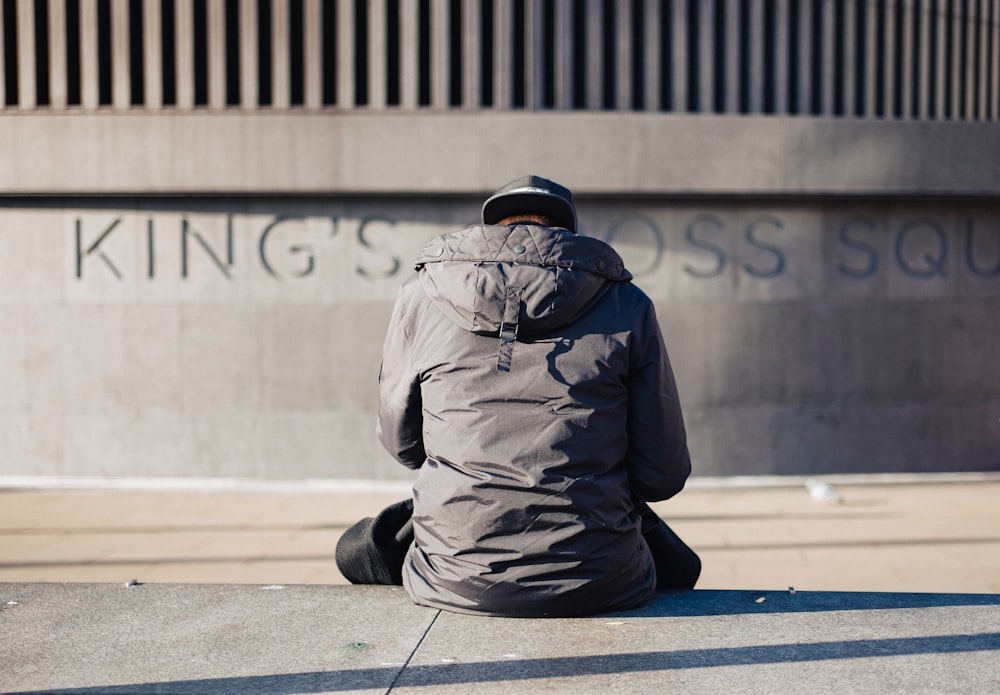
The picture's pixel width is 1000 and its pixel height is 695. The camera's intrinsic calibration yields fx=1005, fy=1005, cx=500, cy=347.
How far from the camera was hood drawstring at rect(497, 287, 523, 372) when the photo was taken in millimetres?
2812

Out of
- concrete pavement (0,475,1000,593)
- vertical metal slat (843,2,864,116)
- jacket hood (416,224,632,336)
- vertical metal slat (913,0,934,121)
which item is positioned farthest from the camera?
vertical metal slat (913,0,934,121)

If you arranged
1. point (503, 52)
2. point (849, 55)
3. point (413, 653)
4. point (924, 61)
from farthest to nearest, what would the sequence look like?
point (924, 61) < point (849, 55) < point (503, 52) < point (413, 653)

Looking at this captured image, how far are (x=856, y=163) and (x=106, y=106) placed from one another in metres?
6.78

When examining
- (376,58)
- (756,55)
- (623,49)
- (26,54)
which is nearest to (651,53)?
(623,49)

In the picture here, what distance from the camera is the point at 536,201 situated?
317 cm

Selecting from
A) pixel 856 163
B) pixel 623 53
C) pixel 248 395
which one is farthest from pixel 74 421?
pixel 856 163

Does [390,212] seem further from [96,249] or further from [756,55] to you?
[756,55]

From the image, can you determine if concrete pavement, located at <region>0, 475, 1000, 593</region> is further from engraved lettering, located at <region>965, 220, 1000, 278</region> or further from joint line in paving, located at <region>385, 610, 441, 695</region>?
joint line in paving, located at <region>385, 610, 441, 695</region>

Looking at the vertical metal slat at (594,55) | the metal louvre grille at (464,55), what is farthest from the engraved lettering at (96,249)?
the vertical metal slat at (594,55)

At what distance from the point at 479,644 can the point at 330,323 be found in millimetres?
6621

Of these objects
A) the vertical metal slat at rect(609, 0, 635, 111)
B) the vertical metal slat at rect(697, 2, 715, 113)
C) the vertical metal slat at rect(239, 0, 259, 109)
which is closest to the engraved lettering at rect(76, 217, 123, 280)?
the vertical metal slat at rect(239, 0, 259, 109)

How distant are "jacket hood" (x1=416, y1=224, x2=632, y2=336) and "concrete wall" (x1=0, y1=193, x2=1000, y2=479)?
20.3 ft

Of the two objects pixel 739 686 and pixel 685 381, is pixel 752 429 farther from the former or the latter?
pixel 739 686

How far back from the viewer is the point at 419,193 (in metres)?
8.94
